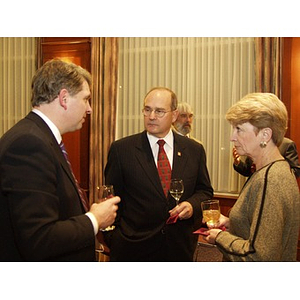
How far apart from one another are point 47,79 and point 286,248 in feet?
4.56

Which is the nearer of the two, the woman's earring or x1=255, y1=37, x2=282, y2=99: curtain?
the woman's earring

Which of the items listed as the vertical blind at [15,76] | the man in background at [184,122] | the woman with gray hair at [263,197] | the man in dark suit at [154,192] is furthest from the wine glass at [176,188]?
the vertical blind at [15,76]

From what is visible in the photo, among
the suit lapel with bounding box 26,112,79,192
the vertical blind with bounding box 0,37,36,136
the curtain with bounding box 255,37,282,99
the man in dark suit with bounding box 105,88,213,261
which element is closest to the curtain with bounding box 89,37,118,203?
the vertical blind with bounding box 0,37,36,136

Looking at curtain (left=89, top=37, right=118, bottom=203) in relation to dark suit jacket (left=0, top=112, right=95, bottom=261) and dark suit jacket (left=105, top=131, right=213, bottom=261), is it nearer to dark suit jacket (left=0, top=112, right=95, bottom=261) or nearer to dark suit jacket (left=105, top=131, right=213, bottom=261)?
dark suit jacket (left=105, top=131, right=213, bottom=261)

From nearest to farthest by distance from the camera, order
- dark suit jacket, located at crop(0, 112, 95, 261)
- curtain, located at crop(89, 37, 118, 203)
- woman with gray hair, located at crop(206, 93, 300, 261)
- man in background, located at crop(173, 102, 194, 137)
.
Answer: dark suit jacket, located at crop(0, 112, 95, 261)
woman with gray hair, located at crop(206, 93, 300, 261)
man in background, located at crop(173, 102, 194, 137)
curtain, located at crop(89, 37, 118, 203)

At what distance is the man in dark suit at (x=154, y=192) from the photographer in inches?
108

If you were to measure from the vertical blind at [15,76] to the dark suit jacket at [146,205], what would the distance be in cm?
466

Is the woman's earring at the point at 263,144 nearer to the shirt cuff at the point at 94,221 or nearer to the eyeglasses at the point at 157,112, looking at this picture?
the shirt cuff at the point at 94,221

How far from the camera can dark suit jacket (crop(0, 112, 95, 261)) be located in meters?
1.52

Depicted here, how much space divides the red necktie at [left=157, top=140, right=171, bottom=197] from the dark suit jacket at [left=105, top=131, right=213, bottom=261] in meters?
0.05

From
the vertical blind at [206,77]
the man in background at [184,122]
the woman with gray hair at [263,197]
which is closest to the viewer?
the woman with gray hair at [263,197]

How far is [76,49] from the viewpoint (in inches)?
252

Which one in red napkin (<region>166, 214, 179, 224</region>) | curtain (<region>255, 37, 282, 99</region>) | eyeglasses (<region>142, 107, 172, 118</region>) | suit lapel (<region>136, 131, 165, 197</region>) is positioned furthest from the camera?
curtain (<region>255, 37, 282, 99</region>)
